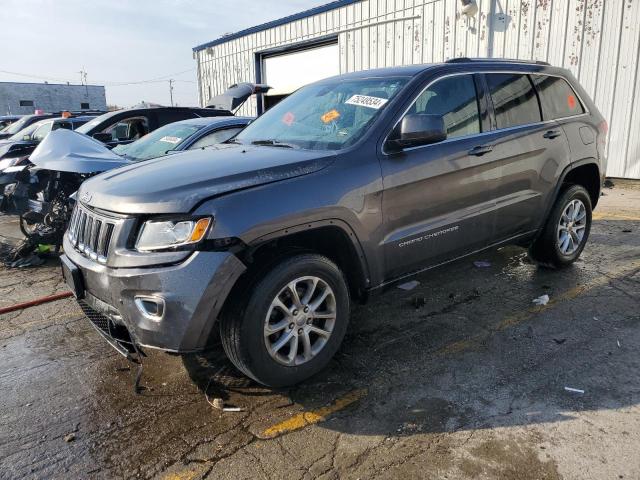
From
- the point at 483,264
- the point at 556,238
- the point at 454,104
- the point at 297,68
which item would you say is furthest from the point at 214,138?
→ the point at 297,68

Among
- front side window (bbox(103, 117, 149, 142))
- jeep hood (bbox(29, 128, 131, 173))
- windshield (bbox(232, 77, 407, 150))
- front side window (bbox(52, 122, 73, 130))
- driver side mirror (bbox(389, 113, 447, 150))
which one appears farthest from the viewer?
front side window (bbox(52, 122, 73, 130))

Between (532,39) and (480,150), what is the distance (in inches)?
293

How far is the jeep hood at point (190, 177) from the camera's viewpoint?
261 centimetres

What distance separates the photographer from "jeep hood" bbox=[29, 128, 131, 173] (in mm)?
5219

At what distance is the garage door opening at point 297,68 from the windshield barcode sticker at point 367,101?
1085 centimetres

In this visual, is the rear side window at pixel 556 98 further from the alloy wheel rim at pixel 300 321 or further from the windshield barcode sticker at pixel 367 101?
the alloy wheel rim at pixel 300 321

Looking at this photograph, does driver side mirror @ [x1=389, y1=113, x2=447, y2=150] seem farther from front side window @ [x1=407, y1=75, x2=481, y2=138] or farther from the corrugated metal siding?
the corrugated metal siding

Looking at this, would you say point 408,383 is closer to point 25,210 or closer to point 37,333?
point 37,333

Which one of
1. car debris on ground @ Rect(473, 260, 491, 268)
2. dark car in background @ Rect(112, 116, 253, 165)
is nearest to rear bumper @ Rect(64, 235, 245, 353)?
car debris on ground @ Rect(473, 260, 491, 268)

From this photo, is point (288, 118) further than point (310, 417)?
Yes

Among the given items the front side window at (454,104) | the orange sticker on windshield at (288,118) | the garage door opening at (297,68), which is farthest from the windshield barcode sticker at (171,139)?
the garage door opening at (297,68)

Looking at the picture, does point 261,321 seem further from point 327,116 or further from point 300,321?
point 327,116

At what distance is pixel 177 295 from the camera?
98.1 inches

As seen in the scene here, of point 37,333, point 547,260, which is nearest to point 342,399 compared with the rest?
point 37,333
